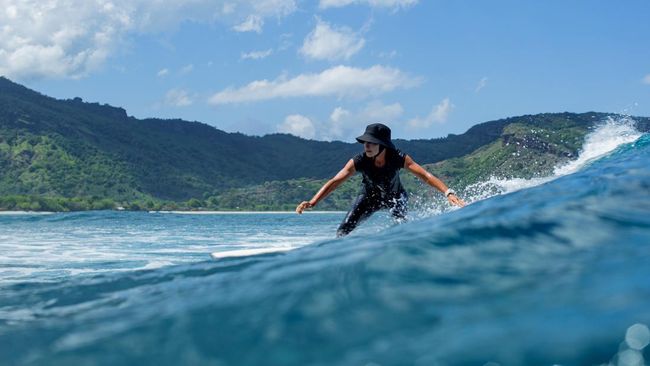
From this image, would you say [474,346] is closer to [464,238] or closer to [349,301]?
[349,301]

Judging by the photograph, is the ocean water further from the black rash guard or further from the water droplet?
the black rash guard

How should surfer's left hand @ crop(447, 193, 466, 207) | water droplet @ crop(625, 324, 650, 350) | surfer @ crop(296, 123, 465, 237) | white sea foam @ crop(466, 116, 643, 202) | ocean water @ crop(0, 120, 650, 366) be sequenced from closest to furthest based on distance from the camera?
water droplet @ crop(625, 324, 650, 350), ocean water @ crop(0, 120, 650, 366), surfer's left hand @ crop(447, 193, 466, 207), surfer @ crop(296, 123, 465, 237), white sea foam @ crop(466, 116, 643, 202)

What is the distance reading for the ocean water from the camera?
2.71 meters

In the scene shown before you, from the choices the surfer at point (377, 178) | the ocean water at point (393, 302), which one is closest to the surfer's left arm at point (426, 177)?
the surfer at point (377, 178)

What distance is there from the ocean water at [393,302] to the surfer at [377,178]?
2592 mm

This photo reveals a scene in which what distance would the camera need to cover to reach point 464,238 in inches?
169

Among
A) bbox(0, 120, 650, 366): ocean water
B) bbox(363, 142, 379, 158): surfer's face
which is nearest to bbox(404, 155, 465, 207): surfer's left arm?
bbox(363, 142, 379, 158): surfer's face

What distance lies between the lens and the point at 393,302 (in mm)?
3244

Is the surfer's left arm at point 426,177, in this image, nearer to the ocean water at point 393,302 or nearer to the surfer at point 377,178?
the surfer at point 377,178

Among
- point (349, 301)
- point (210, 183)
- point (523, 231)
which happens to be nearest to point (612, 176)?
point (523, 231)

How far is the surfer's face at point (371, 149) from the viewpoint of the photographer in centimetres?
772

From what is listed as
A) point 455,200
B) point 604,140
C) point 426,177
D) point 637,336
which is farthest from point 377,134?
point 604,140

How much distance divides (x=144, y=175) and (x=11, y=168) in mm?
40240

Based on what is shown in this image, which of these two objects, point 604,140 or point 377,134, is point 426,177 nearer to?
point 377,134
